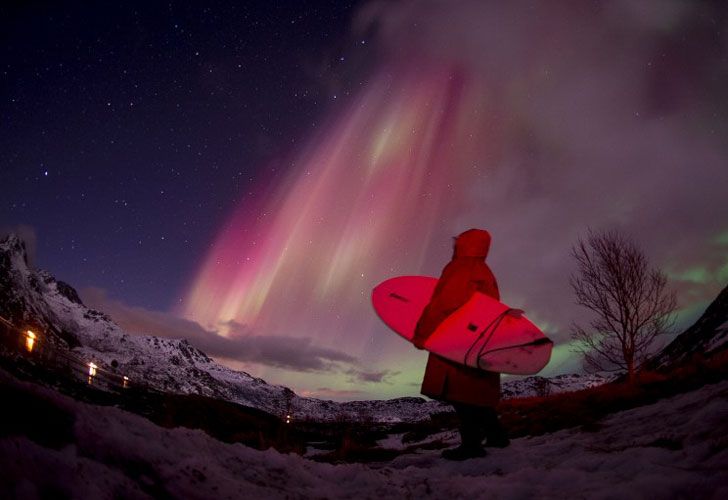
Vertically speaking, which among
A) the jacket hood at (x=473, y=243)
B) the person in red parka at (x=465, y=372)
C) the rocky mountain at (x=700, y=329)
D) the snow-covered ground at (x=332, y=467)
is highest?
the rocky mountain at (x=700, y=329)

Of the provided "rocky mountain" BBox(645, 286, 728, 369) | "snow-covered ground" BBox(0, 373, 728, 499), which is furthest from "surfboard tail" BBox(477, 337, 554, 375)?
"rocky mountain" BBox(645, 286, 728, 369)

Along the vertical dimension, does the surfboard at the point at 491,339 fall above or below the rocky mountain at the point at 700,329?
below

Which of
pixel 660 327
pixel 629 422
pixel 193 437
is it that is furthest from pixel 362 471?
pixel 660 327

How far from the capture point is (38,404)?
176 centimetres

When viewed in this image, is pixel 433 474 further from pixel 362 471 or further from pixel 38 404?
pixel 38 404

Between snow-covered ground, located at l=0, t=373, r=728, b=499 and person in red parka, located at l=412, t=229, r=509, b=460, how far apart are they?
458 mm

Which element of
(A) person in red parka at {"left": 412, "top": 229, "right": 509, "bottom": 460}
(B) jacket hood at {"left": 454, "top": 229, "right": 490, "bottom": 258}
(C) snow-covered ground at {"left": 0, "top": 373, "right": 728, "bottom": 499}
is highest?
(B) jacket hood at {"left": 454, "top": 229, "right": 490, "bottom": 258}

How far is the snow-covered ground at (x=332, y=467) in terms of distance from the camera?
1.53 m

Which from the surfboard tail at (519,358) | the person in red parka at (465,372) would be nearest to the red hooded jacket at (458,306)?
the person in red parka at (465,372)

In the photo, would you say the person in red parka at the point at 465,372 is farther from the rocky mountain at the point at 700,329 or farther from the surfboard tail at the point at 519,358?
the rocky mountain at the point at 700,329

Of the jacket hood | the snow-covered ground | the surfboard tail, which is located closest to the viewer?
the snow-covered ground

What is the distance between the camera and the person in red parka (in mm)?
5074

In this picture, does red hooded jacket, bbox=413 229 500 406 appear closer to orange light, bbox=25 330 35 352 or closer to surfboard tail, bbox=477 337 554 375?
surfboard tail, bbox=477 337 554 375

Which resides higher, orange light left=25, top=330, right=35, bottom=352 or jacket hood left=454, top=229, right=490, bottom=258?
jacket hood left=454, top=229, right=490, bottom=258
